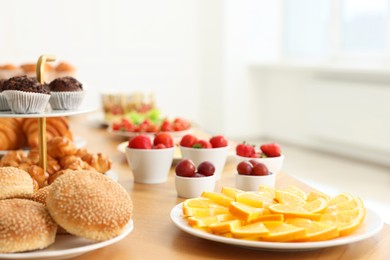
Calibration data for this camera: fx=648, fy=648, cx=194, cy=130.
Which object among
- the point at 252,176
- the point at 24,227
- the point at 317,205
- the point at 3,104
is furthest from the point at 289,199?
the point at 3,104

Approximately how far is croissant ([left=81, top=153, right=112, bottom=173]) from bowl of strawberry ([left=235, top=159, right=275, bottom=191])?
0.35 m

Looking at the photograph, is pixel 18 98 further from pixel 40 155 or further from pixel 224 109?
pixel 224 109

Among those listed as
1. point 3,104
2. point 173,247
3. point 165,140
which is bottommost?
point 173,247

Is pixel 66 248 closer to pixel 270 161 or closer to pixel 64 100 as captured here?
pixel 64 100

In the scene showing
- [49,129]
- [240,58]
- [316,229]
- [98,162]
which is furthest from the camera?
[240,58]

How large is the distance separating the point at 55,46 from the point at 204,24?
1.64 m

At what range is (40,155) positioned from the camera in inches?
62.3

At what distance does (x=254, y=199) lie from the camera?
4.09 ft

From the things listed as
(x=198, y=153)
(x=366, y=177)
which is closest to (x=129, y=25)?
(x=366, y=177)

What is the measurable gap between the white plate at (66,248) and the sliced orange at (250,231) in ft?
0.62

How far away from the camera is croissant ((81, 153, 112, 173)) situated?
65.9 inches

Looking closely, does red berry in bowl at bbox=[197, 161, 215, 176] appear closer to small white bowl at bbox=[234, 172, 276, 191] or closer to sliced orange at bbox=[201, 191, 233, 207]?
small white bowl at bbox=[234, 172, 276, 191]

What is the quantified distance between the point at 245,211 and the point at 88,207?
28cm

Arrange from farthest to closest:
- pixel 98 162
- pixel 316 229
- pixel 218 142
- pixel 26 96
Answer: pixel 218 142
pixel 98 162
pixel 26 96
pixel 316 229
